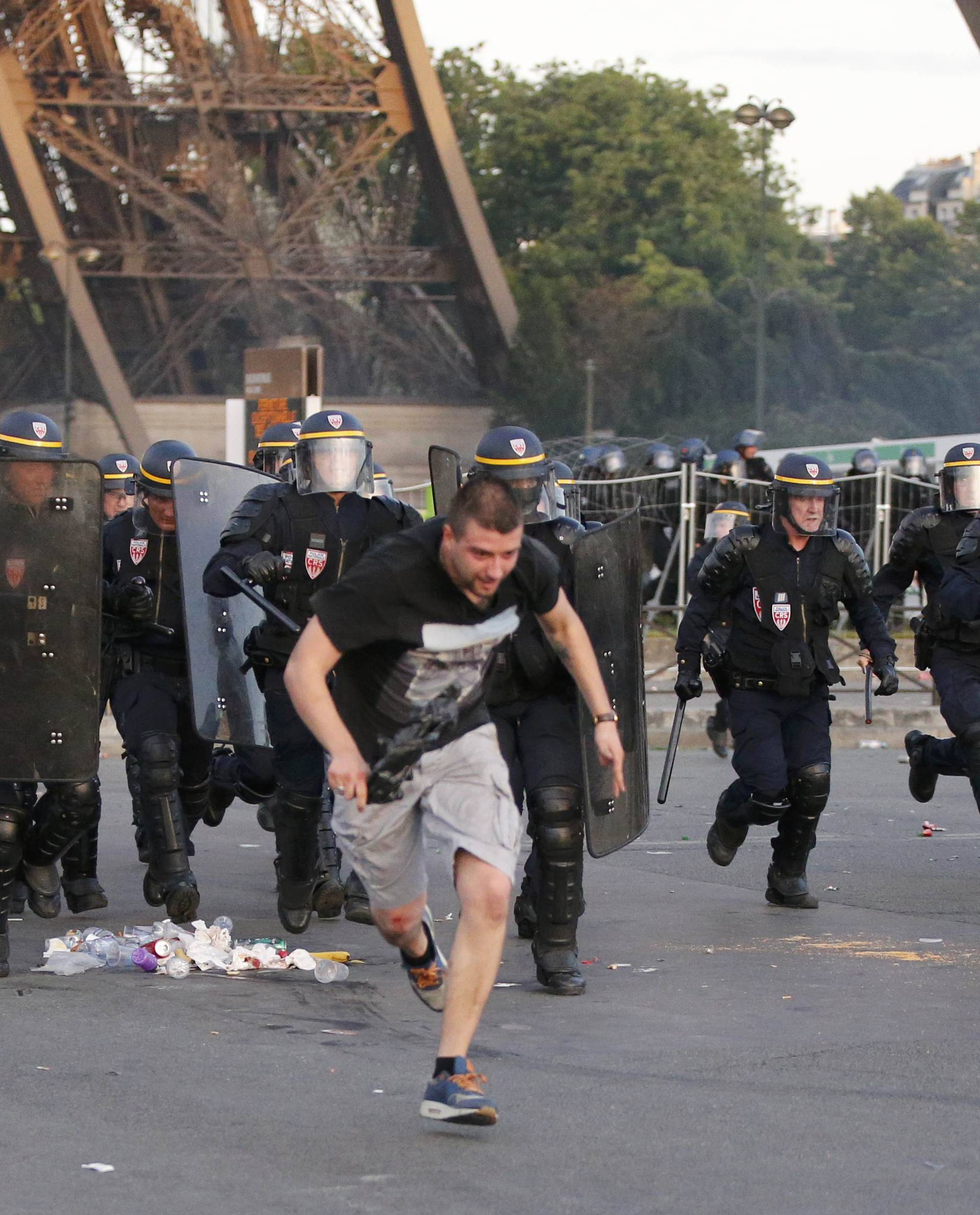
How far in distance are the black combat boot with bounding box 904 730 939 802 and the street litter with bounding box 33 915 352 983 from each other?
312 cm

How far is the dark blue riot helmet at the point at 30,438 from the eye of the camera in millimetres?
6602

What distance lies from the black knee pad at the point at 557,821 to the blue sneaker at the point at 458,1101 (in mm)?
1778

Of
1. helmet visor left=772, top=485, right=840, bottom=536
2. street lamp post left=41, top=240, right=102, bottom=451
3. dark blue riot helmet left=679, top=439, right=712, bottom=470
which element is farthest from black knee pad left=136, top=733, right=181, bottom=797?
street lamp post left=41, top=240, right=102, bottom=451

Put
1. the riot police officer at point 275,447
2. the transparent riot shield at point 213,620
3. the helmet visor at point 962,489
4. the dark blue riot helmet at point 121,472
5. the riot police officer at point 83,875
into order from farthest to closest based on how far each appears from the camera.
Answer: the dark blue riot helmet at point 121,472
the riot police officer at point 275,447
the helmet visor at point 962,489
the riot police officer at point 83,875
the transparent riot shield at point 213,620

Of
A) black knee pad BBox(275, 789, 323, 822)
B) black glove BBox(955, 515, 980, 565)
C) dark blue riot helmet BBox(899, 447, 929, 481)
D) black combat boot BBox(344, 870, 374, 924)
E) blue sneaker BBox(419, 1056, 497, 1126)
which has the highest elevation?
dark blue riot helmet BBox(899, 447, 929, 481)

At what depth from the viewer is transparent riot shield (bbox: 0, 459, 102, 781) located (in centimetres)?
611

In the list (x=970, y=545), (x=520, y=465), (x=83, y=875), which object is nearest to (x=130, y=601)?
(x=83, y=875)

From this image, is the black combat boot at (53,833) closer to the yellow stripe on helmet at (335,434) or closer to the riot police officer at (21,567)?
the riot police officer at (21,567)

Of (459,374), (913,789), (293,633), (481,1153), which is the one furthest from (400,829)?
(459,374)

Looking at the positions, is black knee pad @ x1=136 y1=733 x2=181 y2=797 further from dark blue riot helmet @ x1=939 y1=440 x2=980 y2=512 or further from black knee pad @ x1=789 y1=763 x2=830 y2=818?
dark blue riot helmet @ x1=939 y1=440 x2=980 y2=512

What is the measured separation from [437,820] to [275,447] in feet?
14.0

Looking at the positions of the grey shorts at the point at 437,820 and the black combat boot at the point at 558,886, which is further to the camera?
the black combat boot at the point at 558,886

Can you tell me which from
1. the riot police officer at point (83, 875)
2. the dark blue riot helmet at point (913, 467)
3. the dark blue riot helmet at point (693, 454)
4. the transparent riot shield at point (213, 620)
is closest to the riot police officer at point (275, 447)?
the transparent riot shield at point (213, 620)

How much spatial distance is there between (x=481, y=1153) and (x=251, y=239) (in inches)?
1549
